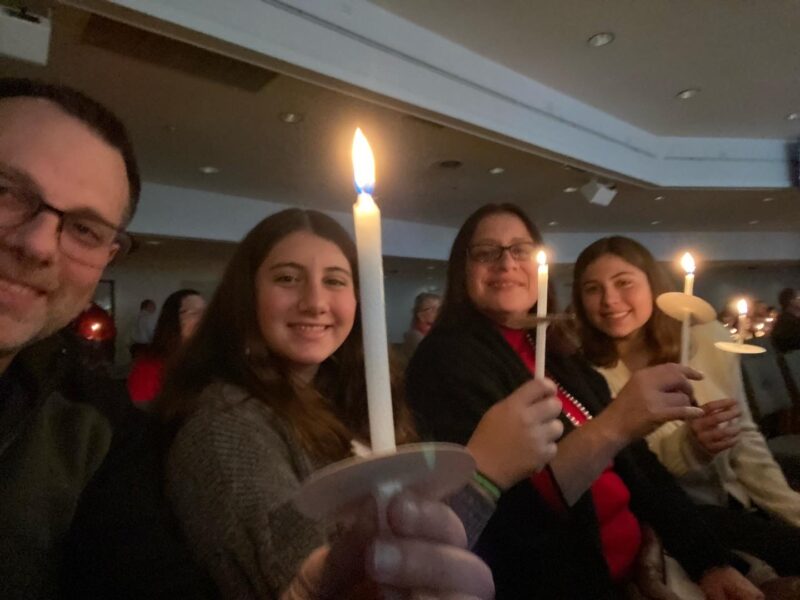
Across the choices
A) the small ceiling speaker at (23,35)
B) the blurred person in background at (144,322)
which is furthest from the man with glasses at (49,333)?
the blurred person in background at (144,322)

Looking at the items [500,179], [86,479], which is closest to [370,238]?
[86,479]

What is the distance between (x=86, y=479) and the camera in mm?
745

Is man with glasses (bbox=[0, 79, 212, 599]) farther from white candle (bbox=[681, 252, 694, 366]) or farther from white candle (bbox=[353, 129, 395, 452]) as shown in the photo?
white candle (bbox=[681, 252, 694, 366])

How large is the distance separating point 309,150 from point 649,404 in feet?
11.2

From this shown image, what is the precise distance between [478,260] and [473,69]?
2.11 metres

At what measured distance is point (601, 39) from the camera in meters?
2.92

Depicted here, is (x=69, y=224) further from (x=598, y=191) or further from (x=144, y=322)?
(x=144, y=322)

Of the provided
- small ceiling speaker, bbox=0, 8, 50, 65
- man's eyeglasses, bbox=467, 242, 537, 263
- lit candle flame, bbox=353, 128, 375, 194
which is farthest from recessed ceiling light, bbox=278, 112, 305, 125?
lit candle flame, bbox=353, 128, 375, 194

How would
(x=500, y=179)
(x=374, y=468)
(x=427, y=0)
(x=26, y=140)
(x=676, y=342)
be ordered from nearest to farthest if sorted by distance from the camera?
(x=374, y=468), (x=26, y=140), (x=676, y=342), (x=427, y=0), (x=500, y=179)

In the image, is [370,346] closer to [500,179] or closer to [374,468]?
[374,468]

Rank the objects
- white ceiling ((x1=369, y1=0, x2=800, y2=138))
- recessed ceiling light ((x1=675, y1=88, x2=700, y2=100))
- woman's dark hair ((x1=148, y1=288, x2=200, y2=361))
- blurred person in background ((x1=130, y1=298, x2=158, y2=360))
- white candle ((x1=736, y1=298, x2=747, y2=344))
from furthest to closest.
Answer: blurred person in background ((x1=130, y1=298, x2=158, y2=360)) → recessed ceiling light ((x1=675, y1=88, x2=700, y2=100)) → white ceiling ((x1=369, y1=0, x2=800, y2=138)) → woman's dark hair ((x1=148, y1=288, x2=200, y2=361)) → white candle ((x1=736, y1=298, x2=747, y2=344))

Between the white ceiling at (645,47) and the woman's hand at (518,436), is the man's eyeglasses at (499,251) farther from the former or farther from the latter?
the white ceiling at (645,47)

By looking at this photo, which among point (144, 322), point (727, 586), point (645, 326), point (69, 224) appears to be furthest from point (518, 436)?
point (144, 322)

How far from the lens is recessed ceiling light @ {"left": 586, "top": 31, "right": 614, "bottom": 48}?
9.43 ft
